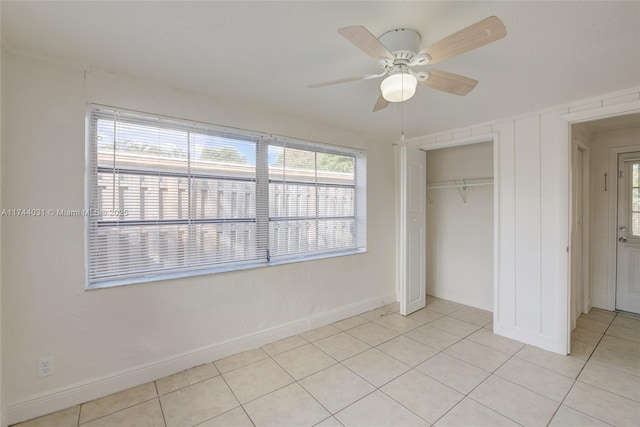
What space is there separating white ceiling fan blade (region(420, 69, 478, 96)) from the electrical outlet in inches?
116

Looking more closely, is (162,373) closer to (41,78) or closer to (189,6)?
(41,78)

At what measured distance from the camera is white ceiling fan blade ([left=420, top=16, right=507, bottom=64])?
3.69 feet

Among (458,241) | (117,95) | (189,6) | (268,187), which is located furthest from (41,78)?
(458,241)

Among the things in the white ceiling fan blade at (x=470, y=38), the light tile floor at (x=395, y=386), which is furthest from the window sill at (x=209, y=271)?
the white ceiling fan blade at (x=470, y=38)

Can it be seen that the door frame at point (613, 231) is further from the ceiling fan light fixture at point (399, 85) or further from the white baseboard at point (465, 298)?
the ceiling fan light fixture at point (399, 85)

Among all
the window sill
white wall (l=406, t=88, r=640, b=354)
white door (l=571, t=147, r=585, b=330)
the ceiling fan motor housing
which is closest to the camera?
the ceiling fan motor housing

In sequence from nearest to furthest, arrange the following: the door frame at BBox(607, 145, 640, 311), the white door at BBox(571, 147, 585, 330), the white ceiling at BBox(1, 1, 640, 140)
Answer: the white ceiling at BBox(1, 1, 640, 140)
the white door at BBox(571, 147, 585, 330)
the door frame at BBox(607, 145, 640, 311)

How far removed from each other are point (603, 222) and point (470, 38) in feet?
12.9

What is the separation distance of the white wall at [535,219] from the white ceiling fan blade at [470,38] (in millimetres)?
1983

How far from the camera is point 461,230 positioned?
392cm

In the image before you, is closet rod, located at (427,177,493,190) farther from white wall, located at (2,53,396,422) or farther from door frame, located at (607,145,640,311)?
white wall, located at (2,53,396,422)

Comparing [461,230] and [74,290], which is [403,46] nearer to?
[74,290]

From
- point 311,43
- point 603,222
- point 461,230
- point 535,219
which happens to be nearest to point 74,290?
point 311,43

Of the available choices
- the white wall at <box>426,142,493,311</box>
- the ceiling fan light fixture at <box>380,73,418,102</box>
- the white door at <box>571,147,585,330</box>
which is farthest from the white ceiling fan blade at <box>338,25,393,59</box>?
the white door at <box>571,147,585,330</box>
